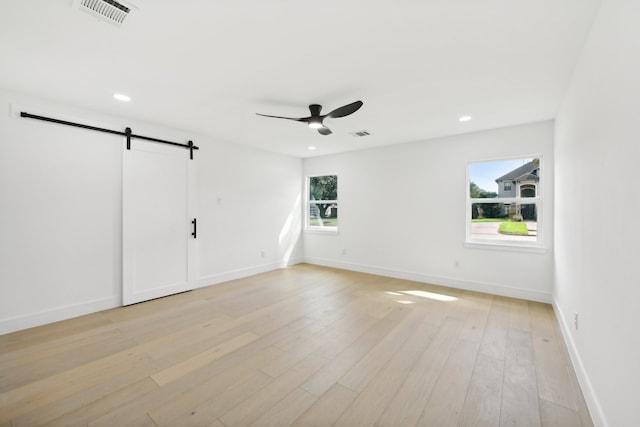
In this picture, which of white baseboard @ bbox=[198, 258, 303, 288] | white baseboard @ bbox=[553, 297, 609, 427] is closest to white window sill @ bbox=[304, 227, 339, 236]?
white baseboard @ bbox=[198, 258, 303, 288]

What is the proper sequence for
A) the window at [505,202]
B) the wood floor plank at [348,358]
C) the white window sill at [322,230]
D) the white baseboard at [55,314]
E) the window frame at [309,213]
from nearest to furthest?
the wood floor plank at [348,358], the white baseboard at [55,314], the window at [505,202], the white window sill at [322,230], the window frame at [309,213]

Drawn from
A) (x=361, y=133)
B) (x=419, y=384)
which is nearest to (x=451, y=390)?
(x=419, y=384)

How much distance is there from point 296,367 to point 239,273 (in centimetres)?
317

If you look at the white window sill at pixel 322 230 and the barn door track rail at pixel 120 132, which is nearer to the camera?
the barn door track rail at pixel 120 132

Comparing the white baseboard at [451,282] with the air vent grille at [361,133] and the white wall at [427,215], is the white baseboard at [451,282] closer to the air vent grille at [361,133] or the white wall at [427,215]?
the white wall at [427,215]

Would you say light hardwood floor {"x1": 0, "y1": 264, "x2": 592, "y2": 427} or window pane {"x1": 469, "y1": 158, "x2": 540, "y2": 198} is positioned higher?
window pane {"x1": 469, "y1": 158, "x2": 540, "y2": 198}

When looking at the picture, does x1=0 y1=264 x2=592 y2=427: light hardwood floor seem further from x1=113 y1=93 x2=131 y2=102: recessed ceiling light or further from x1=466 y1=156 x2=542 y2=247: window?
x1=113 y1=93 x2=131 y2=102: recessed ceiling light

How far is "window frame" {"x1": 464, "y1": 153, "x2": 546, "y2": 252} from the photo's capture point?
12.5 feet

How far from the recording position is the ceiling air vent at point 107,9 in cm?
163

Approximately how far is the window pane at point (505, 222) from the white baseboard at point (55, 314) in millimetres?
5527

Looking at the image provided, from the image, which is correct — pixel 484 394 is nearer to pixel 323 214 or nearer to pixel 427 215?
pixel 427 215

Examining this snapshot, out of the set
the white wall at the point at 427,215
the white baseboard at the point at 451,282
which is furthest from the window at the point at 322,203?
the white baseboard at the point at 451,282

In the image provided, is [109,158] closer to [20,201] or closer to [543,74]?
[20,201]

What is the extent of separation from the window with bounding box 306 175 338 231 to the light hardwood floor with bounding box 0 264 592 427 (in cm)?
283
